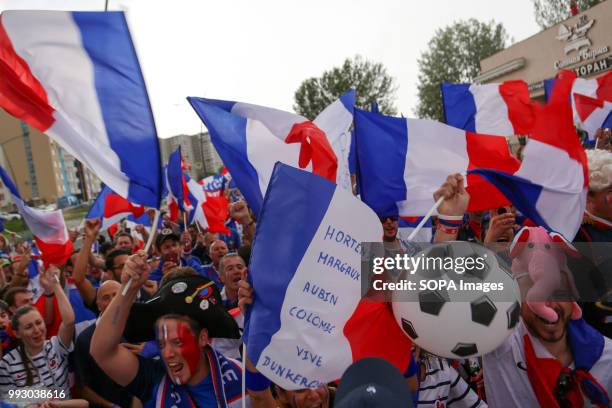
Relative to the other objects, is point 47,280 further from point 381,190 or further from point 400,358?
point 400,358

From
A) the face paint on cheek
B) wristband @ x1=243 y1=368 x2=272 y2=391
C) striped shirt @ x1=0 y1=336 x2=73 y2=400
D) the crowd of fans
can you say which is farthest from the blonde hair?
striped shirt @ x1=0 y1=336 x2=73 y2=400

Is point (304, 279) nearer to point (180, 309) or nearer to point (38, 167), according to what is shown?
point (180, 309)

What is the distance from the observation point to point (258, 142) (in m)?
3.70

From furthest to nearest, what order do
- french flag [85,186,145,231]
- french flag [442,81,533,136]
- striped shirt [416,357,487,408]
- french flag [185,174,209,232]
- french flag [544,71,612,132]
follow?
french flag [185,174,209,232] < french flag [544,71,612,132] < french flag [442,81,533,136] < french flag [85,186,145,231] < striped shirt [416,357,487,408]

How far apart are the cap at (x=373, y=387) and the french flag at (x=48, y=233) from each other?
4.00 metres

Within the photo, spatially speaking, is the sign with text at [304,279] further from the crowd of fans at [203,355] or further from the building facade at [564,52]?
the building facade at [564,52]

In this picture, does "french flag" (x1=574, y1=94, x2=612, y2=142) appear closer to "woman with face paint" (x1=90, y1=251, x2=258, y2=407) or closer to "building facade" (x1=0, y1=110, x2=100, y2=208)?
"woman with face paint" (x1=90, y1=251, x2=258, y2=407)

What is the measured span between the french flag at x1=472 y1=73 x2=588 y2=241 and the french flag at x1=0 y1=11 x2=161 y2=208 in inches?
85.0

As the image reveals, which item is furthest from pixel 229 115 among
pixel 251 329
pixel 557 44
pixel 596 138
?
pixel 557 44

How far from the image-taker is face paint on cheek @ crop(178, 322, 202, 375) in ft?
8.05

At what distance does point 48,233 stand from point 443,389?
390 centimetres

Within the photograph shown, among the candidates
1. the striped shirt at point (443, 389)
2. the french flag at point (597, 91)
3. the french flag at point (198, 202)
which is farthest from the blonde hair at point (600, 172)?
the french flag at point (198, 202)

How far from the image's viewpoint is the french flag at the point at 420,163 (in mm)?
3633

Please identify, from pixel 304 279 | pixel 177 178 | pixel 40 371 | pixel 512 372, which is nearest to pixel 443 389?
pixel 512 372
